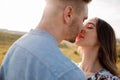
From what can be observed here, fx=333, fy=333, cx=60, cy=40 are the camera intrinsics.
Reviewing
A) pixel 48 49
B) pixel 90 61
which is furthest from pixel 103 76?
pixel 48 49

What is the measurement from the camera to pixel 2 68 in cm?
188

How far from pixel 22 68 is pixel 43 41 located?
17 centimetres

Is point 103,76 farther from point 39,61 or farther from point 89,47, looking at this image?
point 39,61

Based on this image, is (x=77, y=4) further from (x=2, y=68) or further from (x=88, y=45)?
(x=88, y=45)

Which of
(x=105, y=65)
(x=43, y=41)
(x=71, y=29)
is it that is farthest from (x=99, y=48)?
(x=43, y=41)

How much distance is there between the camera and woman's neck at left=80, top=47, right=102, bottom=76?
356cm

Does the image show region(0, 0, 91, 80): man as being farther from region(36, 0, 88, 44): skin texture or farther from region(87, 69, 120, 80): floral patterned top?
region(87, 69, 120, 80): floral patterned top

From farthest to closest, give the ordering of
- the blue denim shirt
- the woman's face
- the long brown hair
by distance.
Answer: the long brown hair, the woman's face, the blue denim shirt

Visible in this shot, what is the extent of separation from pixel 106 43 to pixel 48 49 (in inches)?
77.6

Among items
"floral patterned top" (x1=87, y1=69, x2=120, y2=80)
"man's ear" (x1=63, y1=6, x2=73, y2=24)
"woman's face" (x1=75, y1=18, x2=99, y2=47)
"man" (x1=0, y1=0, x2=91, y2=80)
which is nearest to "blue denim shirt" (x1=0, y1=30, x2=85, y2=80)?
"man" (x1=0, y1=0, x2=91, y2=80)

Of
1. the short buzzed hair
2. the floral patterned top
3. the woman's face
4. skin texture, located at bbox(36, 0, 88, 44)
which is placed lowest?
the floral patterned top

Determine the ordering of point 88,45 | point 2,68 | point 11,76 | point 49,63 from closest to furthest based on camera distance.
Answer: point 49,63
point 11,76
point 2,68
point 88,45

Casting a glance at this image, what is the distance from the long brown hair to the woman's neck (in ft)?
0.19

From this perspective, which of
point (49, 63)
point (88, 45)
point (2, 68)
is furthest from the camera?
point (88, 45)
